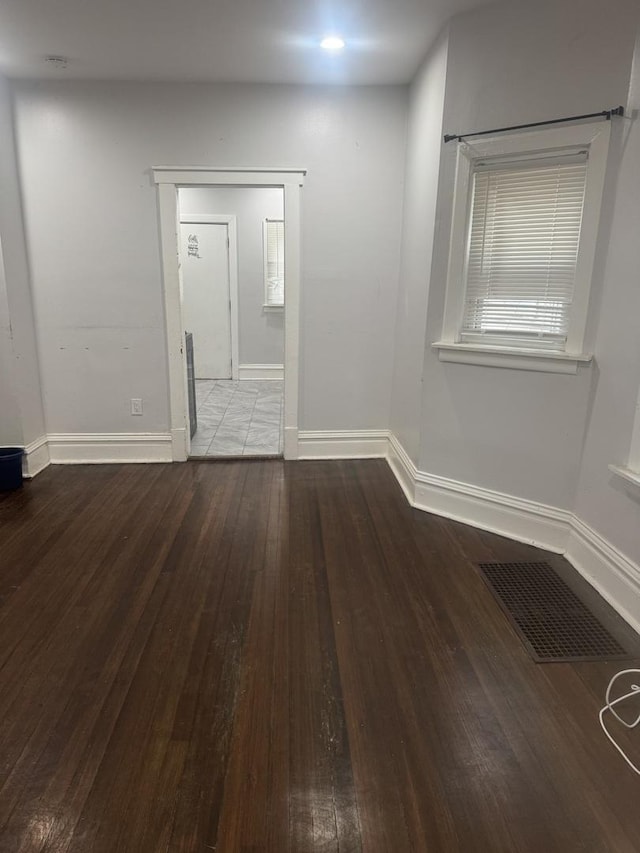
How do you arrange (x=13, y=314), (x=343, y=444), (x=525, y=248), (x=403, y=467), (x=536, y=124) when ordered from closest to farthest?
(x=536, y=124)
(x=525, y=248)
(x=13, y=314)
(x=403, y=467)
(x=343, y=444)

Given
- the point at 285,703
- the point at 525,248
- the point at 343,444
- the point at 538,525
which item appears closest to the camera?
the point at 285,703

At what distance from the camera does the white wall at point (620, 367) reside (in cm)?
230

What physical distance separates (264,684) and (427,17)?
320 centimetres

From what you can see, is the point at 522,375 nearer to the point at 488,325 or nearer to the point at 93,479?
the point at 488,325

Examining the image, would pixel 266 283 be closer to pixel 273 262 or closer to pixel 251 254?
pixel 273 262

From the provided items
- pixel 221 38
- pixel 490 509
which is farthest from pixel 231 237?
pixel 490 509

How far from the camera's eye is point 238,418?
5.43 m

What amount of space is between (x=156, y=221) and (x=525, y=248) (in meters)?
2.51

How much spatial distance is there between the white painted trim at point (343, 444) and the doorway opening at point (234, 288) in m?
2.06

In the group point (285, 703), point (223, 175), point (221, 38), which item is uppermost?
point (221, 38)

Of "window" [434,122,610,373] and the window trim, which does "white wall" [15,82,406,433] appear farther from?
the window trim

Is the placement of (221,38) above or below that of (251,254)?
above

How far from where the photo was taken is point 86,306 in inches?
154

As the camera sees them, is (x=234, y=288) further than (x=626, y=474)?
Yes
